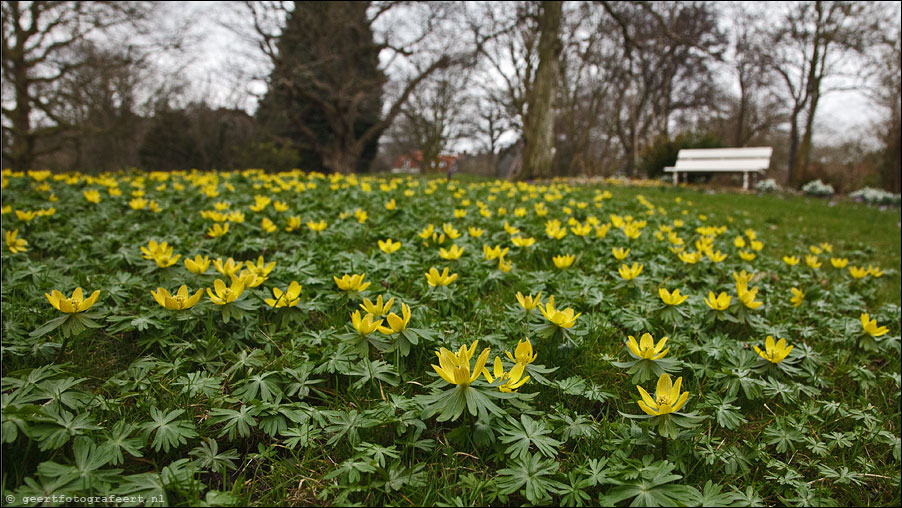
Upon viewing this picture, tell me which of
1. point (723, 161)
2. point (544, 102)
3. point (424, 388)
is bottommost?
point (424, 388)

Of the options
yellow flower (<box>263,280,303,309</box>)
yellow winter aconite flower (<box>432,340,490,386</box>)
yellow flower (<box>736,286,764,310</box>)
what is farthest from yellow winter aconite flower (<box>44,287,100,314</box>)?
yellow flower (<box>736,286,764,310</box>)

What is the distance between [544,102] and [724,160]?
827 cm

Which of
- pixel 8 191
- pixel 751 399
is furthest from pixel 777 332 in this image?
pixel 8 191

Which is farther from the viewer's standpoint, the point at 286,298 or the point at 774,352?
the point at 286,298

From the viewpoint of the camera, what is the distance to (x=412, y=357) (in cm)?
162

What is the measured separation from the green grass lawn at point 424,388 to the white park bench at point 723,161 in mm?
14679

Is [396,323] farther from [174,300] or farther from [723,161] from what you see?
[723,161]

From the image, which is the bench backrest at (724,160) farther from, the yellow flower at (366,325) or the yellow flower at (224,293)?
the yellow flower at (224,293)

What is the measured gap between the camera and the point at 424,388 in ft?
4.88

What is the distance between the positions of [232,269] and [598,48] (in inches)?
Answer: 1021

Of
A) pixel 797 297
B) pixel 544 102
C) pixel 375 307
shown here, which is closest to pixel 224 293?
pixel 375 307

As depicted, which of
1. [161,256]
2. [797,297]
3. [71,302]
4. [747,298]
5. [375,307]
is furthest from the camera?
[797,297]

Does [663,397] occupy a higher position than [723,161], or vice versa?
[723,161]

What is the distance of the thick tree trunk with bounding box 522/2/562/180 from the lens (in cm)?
1195
